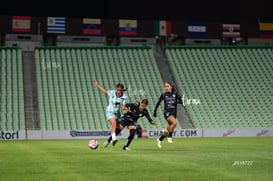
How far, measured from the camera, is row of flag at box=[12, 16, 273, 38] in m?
47.6

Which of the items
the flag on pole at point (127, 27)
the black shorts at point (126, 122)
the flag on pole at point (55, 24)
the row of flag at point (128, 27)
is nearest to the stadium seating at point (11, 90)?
the row of flag at point (128, 27)

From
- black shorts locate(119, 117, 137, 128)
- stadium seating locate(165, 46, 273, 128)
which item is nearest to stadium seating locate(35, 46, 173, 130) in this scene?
stadium seating locate(165, 46, 273, 128)

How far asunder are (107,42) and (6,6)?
966cm

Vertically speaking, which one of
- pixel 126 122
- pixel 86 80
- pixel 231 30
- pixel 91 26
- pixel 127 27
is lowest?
pixel 126 122

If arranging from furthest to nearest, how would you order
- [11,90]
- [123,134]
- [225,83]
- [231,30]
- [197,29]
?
[231,30] < [197,29] < [225,83] < [11,90] < [123,134]

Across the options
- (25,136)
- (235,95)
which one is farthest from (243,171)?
(235,95)

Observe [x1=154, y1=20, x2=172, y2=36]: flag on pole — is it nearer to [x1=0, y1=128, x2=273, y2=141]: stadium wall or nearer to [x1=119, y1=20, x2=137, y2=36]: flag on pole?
[x1=119, y1=20, x2=137, y2=36]: flag on pole

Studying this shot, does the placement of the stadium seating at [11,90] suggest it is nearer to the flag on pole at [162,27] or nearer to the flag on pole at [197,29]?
the flag on pole at [162,27]

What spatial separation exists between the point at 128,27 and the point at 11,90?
39.7 feet

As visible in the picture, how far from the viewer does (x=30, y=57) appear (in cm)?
4838

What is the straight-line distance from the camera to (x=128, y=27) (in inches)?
1921

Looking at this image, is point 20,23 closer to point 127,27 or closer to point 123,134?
point 127,27

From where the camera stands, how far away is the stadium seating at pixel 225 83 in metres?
43.4

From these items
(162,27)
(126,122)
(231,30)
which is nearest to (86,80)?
(162,27)
